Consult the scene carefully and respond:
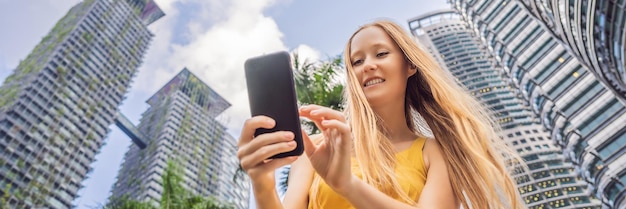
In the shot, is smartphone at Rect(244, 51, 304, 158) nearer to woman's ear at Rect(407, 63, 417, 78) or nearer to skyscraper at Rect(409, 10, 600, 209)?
woman's ear at Rect(407, 63, 417, 78)

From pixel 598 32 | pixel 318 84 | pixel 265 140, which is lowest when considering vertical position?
pixel 598 32

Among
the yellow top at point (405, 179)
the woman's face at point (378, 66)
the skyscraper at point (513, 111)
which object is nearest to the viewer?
the yellow top at point (405, 179)

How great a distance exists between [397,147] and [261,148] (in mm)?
1079

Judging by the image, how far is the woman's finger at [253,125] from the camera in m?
1.17

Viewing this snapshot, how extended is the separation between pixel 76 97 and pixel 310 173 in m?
96.7

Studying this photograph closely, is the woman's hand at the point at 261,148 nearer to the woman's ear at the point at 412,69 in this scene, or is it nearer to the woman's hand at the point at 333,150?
the woman's hand at the point at 333,150

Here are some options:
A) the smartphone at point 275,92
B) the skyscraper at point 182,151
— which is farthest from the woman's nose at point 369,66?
the skyscraper at point 182,151

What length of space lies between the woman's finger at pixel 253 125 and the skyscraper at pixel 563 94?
134 feet

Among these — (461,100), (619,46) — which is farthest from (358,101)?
(619,46)

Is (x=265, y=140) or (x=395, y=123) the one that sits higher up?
(x=265, y=140)

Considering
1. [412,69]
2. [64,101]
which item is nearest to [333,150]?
[412,69]

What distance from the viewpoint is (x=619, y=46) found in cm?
2662

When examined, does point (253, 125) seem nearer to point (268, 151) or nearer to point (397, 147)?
point (268, 151)

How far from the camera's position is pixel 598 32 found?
93.7 feet
